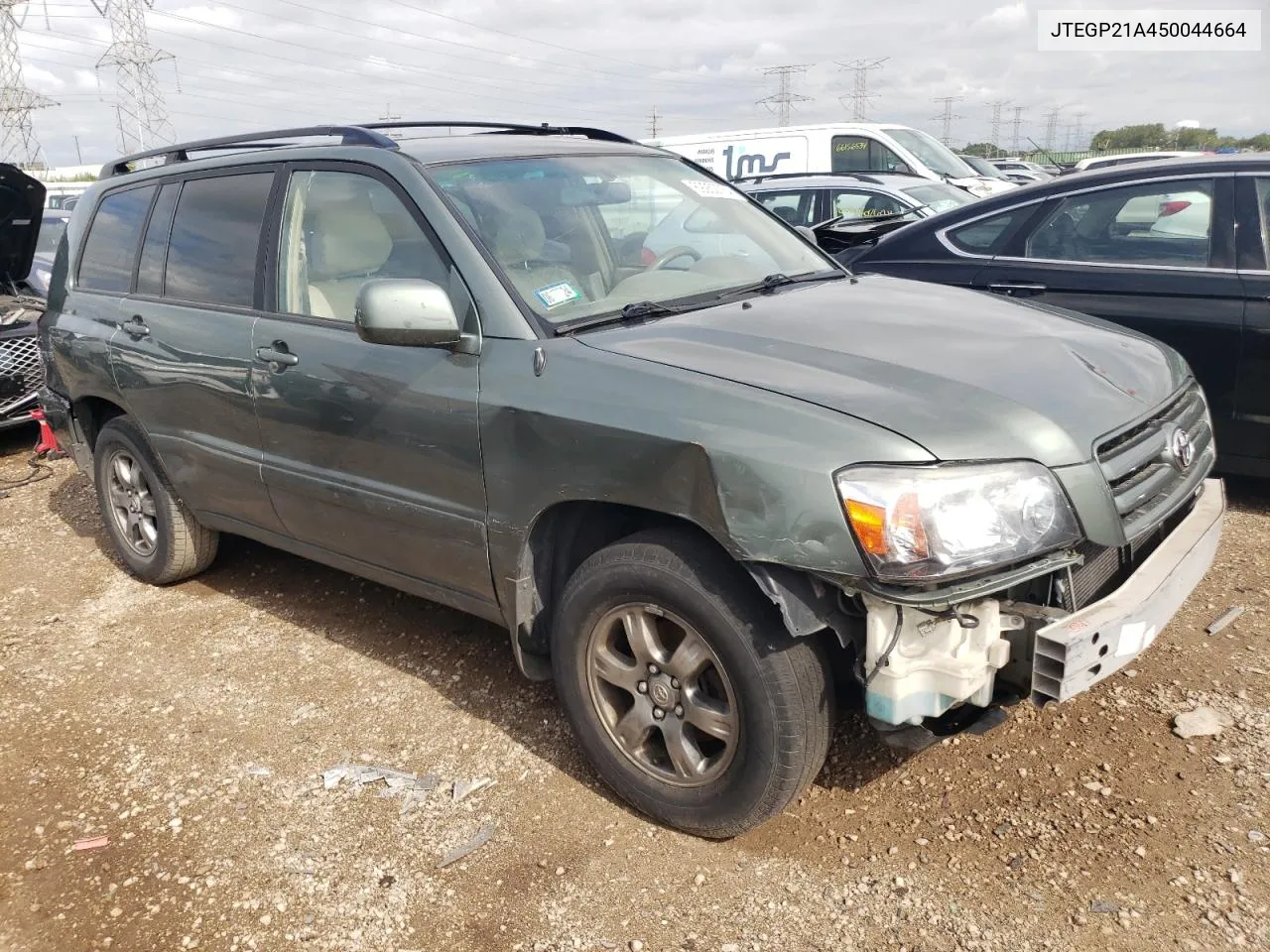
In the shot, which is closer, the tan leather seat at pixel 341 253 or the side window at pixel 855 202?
the tan leather seat at pixel 341 253

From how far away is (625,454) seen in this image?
263 cm

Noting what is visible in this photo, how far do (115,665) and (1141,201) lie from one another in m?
5.10

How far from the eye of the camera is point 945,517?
2275mm

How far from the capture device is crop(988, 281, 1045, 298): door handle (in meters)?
5.16

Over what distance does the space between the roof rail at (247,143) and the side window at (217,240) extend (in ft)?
0.71

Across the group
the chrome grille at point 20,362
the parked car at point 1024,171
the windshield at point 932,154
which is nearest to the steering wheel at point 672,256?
the chrome grille at point 20,362

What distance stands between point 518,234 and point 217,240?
1515 mm

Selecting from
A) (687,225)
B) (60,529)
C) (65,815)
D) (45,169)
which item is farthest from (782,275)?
(45,169)

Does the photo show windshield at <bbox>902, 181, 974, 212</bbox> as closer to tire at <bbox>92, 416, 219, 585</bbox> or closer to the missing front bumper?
tire at <bbox>92, 416, 219, 585</bbox>

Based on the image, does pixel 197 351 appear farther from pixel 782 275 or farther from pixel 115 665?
pixel 782 275

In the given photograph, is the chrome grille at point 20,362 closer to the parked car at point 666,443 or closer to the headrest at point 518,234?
the parked car at point 666,443

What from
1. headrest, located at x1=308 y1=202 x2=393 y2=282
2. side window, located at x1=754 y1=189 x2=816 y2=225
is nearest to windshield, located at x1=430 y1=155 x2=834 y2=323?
headrest, located at x1=308 y1=202 x2=393 y2=282

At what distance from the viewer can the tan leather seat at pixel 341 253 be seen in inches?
136

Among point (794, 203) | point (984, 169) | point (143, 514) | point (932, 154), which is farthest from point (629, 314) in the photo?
point (984, 169)
